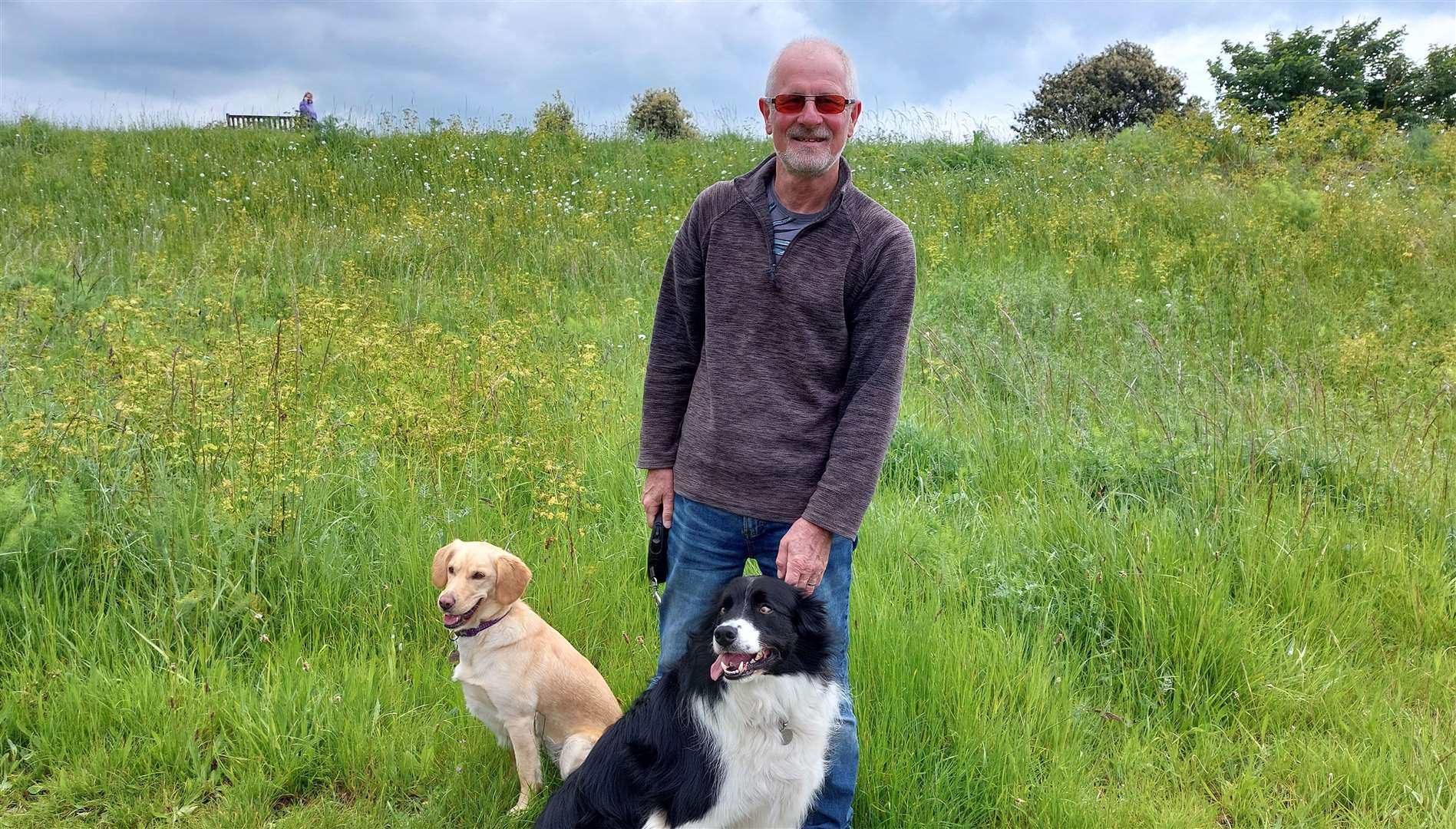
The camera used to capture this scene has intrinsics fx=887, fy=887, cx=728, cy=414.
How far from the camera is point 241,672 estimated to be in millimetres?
3420

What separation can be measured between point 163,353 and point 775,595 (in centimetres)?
342

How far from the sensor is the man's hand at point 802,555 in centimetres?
245

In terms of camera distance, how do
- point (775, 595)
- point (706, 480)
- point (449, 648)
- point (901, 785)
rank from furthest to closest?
point (449, 648), point (901, 785), point (706, 480), point (775, 595)

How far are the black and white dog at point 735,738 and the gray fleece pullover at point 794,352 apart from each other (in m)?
0.33

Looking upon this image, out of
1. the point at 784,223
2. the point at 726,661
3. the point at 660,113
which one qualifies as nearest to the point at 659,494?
the point at 726,661

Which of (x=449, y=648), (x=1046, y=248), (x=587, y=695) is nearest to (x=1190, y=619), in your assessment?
(x=587, y=695)

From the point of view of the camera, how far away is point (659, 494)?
2986mm

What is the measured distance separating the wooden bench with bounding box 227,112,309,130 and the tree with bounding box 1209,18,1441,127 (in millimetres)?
21244

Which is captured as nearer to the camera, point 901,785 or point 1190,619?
point 901,785

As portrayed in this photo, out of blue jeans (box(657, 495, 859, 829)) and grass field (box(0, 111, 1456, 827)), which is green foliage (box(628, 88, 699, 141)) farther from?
blue jeans (box(657, 495, 859, 829))

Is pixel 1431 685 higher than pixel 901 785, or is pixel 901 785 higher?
pixel 1431 685

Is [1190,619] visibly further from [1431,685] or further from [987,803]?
[987,803]

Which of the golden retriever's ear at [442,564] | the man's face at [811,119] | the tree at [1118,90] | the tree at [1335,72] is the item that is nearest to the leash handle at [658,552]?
the golden retriever's ear at [442,564]

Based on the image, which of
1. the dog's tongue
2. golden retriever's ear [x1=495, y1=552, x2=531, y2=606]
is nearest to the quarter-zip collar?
the dog's tongue
